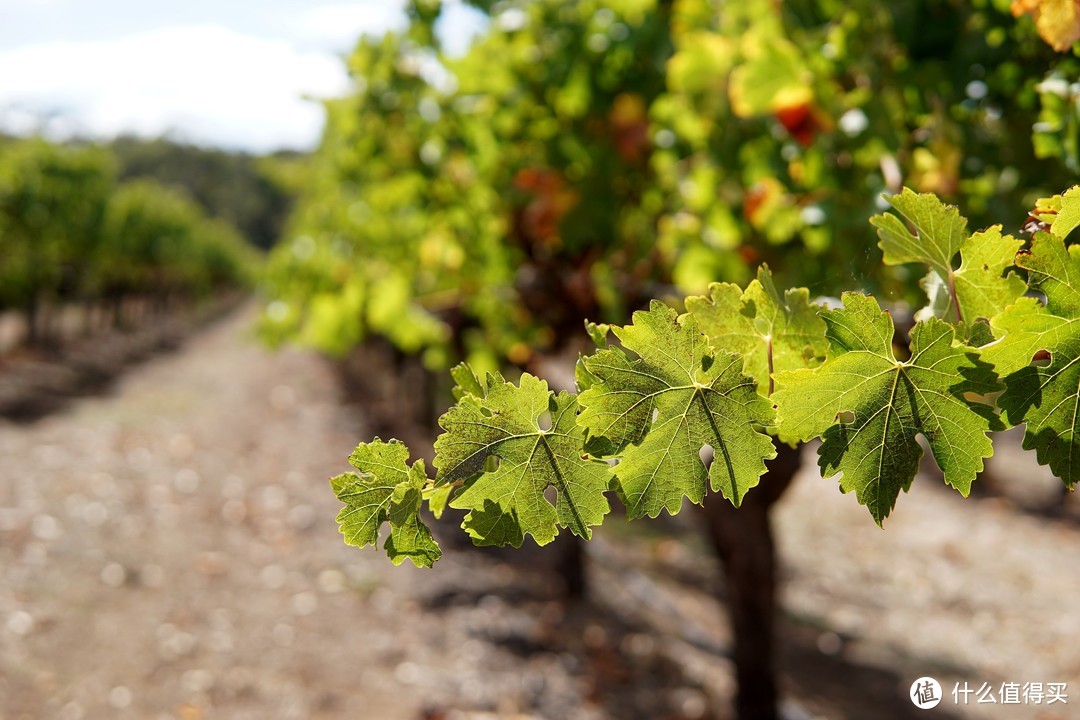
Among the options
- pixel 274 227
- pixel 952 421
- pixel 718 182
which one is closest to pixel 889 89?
pixel 718 182

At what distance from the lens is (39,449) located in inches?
366

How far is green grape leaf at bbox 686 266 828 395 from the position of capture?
0.75 metres

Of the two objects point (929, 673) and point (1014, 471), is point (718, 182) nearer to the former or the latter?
point (929, 673)

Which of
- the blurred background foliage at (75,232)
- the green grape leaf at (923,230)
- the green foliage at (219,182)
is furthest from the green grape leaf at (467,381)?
the green foliage at (219,182)

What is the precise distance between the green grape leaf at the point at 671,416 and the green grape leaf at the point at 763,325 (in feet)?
0.20

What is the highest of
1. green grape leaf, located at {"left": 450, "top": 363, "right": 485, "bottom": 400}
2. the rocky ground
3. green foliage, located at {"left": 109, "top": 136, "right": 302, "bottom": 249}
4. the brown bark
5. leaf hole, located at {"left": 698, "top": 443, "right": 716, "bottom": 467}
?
green grape leaf, located at {"left": 450, "top": 363, "right": 485, "bottom": 400}

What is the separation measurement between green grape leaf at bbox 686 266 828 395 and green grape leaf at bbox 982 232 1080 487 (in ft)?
0.50

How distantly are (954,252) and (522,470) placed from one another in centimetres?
41

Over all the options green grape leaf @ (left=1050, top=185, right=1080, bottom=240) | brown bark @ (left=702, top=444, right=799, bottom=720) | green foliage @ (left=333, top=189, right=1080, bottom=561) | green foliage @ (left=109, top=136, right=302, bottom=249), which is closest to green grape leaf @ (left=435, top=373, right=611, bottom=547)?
green foliage @ (left=333, top=189, right=1080, bottom=561)

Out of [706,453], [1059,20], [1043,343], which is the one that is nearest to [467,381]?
[1043,343]

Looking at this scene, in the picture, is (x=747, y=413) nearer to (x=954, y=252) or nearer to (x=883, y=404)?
(x=883, y=404)

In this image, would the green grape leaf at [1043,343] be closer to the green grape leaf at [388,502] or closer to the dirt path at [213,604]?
the green grape leaf at [388,502]

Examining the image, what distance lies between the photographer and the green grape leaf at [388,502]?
0.70 meters

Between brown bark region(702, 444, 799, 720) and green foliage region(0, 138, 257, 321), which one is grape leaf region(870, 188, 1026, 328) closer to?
brown bark region(702, 444, 799, 720)
